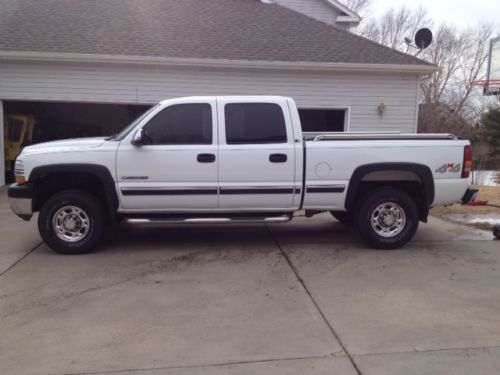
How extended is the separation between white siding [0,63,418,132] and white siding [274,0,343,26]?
4.89 meters

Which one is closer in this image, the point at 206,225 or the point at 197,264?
the point at 197,264

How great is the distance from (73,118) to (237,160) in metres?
12.1

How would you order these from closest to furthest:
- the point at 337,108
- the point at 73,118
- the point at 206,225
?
the point at 206,225 < the point at 337,108 < the point at 73,118

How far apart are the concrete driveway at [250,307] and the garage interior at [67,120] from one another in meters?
7.03

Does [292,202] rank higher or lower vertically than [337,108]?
lower

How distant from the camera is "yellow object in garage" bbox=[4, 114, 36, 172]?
1262 centimetres

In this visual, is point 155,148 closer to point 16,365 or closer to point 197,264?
point 197,264

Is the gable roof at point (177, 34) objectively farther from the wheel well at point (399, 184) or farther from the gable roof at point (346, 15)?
the wheel well at point (399, 184)

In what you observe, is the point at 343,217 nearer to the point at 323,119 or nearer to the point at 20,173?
the point at 20,173

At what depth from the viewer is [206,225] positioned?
25.6ft

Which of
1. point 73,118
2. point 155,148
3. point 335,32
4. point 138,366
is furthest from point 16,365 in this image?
point 73,118

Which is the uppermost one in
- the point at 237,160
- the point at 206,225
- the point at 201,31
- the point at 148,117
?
the point at 201,31

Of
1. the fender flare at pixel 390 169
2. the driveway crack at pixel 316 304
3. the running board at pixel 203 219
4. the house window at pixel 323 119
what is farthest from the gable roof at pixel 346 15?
the running board at pixel 203 219

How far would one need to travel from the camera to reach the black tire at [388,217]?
6.17 meters
